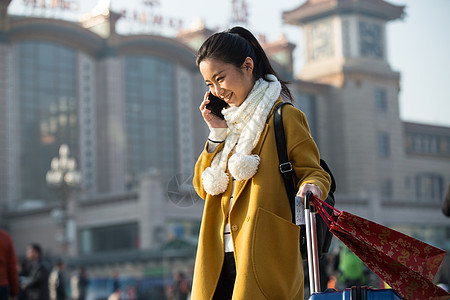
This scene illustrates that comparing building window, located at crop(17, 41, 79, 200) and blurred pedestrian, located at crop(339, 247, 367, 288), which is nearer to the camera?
blurred pedestrian, located at crop(339, 247, 367, 288)

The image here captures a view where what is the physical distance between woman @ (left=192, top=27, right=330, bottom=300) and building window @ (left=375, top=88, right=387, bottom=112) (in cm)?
6024

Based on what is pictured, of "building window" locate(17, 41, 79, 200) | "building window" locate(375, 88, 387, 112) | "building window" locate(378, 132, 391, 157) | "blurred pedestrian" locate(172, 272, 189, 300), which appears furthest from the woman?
"building window" locate(375, 88, 387, 112)

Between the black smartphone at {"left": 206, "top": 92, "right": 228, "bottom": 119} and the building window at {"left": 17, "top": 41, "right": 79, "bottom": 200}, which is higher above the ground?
the building window at {"left": 17, "top": 41, "right": 79, "bottom": 200}

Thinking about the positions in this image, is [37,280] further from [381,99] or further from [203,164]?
[381,99]

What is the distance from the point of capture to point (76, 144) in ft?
167

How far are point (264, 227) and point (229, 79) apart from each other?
72 centimetres

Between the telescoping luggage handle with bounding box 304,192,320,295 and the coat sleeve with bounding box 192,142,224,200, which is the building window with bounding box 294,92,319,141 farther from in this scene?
the telescoping luggage handle with bounding box 304,192,320,295

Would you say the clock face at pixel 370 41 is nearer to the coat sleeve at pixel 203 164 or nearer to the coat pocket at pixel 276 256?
the coat sleeve at pixel 203 164

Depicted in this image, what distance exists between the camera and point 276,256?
330 cm

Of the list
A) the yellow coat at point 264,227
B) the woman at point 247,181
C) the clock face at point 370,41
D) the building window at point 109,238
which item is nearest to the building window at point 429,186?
the clock face at point 370,41

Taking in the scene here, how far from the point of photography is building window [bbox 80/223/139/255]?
39.8m

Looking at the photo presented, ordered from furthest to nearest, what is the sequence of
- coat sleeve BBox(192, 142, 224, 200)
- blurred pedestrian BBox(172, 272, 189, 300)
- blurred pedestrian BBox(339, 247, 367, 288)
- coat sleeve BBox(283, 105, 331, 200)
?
blurred pedestrian BBox(172, 272, 189, 300)
blurred pedestrian BBox(339, 247, 367, 288)
coat sleeve BBox(192, 142, 224, 200)
coat sleeve BBox(283, 105, 331, 200)

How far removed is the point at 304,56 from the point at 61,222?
40645 millimetres

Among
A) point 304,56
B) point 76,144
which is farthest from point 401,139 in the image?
point 76,144
